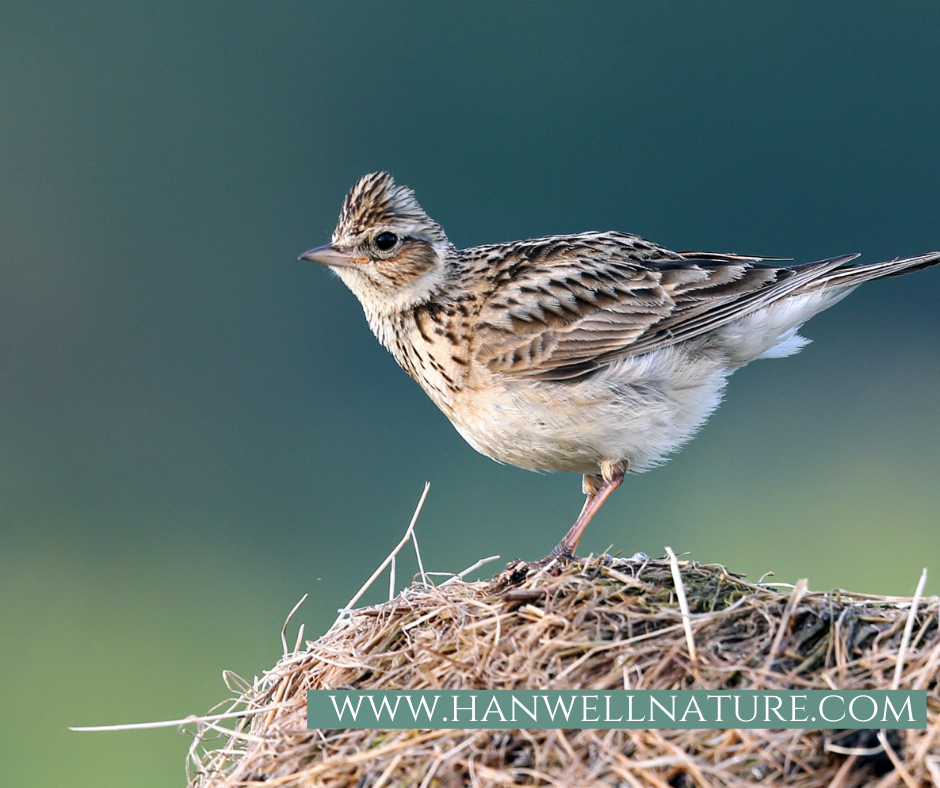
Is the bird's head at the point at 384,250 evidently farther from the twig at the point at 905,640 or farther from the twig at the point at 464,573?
the twig at the point at 905,640

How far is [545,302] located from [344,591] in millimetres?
6928

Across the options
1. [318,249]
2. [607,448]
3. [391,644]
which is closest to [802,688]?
[391,644]

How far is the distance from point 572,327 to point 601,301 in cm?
27

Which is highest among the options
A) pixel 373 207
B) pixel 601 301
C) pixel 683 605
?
pixel 373 207

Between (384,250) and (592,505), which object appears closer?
(592,505)

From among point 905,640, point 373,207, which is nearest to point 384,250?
point 373,207

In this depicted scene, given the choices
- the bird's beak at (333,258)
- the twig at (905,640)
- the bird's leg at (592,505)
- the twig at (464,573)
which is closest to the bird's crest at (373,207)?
the bird's beak at (333,258)

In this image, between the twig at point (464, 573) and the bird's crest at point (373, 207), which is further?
the bird's crest at point (373, 207)

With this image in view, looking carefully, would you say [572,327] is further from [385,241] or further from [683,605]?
[683,605]

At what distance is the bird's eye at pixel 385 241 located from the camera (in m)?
6.46

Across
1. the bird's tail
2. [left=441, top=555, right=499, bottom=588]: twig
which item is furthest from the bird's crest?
the bird's tail

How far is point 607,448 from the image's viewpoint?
606 cm

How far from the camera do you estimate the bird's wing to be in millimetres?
6262

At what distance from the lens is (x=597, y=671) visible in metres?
4.07
